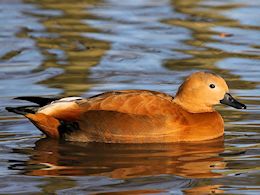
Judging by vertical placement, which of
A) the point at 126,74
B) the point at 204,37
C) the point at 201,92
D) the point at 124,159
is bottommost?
the point at 124,159

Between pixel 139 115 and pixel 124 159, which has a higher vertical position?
pixel 139 115

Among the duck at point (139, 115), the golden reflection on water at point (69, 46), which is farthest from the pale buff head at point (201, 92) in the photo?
the golden reflection on water at point (69, 46)

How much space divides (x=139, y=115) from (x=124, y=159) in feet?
2.02

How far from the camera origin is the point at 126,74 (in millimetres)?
13359

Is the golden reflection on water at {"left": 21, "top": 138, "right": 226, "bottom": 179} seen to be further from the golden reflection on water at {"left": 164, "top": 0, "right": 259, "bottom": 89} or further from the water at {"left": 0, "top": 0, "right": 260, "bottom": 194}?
the golden reflection on water at {"left": 164, "top": 0, "right": 259, "bottom": 89}

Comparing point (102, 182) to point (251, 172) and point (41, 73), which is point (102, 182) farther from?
point (41, 73)

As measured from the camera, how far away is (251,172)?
8.85 m

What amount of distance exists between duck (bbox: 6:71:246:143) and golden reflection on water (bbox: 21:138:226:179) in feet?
0.29

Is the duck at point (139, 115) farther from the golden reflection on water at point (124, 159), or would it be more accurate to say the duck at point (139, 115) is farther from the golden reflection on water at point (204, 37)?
the golden reflection on water at point (204, 37)

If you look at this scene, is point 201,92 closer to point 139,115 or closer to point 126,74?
point 139,115

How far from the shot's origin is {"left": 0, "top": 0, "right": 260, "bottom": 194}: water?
342 inches

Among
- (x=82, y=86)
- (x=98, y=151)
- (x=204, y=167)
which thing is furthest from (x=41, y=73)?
(x=204, y=167)

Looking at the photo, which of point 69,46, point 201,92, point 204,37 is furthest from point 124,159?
point 204,37

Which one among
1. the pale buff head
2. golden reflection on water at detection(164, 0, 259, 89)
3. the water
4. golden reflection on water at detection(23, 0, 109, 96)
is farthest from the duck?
golden reflection on water at detection(164, 0, 259, 89)
